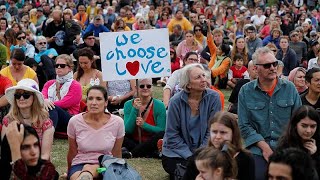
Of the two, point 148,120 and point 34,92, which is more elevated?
point 34,92

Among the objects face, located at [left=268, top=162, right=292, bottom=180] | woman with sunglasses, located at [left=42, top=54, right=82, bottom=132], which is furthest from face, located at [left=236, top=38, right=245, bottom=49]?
face, located at [left=268, top=162, right=292, bottom=180]

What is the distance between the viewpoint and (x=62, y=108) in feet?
30.6

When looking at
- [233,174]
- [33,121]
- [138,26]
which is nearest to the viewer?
[233,174]

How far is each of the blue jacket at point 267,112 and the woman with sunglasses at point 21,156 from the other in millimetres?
2186

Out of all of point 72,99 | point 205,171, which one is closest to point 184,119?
point 205,171

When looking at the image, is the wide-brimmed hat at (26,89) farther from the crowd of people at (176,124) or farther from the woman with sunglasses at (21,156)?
the woman with sunglasses at (21,156)

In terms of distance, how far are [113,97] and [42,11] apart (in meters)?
12.7

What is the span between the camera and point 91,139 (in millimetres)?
6828

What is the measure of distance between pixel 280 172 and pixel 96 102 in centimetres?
276

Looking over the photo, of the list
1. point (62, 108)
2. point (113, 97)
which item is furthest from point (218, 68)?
point (62, 108)

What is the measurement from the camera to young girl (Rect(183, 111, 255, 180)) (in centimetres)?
570

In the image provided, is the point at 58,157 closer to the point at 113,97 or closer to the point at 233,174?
the point at 113,97

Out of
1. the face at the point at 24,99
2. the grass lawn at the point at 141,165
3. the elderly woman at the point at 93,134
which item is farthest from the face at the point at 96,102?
the grass lawn at the point at 141,165

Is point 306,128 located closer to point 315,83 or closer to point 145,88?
point 315,83
